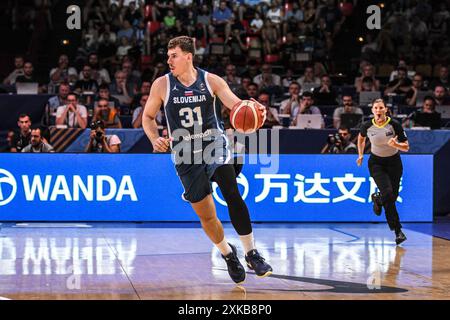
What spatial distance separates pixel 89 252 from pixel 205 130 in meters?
3.56

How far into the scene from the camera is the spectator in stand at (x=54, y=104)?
18.4 metres

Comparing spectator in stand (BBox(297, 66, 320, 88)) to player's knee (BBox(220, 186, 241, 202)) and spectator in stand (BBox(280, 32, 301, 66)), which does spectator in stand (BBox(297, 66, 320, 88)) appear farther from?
player's knee (BBox(220, 186, 241, 202))

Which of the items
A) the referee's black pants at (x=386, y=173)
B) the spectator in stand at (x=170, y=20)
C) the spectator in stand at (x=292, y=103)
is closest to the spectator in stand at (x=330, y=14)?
the spectator in stand at (x=170, y=20)

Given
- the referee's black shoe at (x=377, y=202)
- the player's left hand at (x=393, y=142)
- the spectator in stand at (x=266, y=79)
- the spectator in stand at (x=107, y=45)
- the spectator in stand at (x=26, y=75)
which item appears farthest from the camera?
the spectator in stand at (x=107, y=45)

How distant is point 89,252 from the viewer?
11641 mm

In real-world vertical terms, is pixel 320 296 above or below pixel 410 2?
below

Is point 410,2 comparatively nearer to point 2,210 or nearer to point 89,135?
point 89,135

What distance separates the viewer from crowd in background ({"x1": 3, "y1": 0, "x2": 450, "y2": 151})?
20.5 metres

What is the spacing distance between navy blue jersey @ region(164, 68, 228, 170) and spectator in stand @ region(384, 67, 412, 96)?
42.4 ft

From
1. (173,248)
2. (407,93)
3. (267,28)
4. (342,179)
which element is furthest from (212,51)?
(173,248)

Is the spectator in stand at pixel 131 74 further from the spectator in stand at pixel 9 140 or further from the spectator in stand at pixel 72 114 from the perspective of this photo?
the spectator in stand at pixel 9 140

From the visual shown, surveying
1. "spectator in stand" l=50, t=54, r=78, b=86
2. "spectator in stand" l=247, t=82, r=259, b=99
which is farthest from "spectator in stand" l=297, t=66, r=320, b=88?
"spectator in stand" l=50, t=54, r=78, b=86

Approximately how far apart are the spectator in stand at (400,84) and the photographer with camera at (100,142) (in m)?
7.49

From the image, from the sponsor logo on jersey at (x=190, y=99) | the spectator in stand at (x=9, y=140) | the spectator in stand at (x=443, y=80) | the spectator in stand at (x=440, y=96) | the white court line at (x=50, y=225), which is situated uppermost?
the sponsor logo on jersey at (x=190, y=99)
